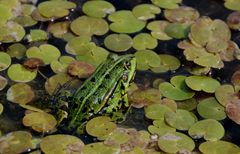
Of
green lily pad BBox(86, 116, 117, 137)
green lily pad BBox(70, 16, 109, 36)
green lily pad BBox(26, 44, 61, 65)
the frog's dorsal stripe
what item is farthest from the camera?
green lily pad BBox(70, 16, 109, 36)

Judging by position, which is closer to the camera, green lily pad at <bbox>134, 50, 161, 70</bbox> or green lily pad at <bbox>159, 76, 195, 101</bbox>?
green lily pad at <bbox>159, 76, 195, 101</bbox>

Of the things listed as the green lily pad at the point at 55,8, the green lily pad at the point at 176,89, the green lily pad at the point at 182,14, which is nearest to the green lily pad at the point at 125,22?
the green lily pad at the point at 182,14

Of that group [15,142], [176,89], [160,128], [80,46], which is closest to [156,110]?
[160,128]

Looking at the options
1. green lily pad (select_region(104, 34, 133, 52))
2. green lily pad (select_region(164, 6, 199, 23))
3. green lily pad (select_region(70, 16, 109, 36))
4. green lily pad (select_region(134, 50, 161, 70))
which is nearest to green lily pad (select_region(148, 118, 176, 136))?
green lily pad (select_region(134, 50, 161, 70))

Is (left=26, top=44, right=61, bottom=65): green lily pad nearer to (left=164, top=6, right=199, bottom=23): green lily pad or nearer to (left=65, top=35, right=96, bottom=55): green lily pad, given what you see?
(left=65, top=35, right=96, bottom=55): green lily pad

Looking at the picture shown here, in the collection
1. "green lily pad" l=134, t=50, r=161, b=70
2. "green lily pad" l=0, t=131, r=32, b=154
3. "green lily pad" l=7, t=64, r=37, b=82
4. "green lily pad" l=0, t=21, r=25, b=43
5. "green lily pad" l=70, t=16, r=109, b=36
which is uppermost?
"green lily pad" l=70, t=16, r=109, b=36

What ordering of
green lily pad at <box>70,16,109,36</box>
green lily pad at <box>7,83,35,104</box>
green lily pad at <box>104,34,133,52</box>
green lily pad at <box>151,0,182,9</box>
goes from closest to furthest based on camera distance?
green lily pad at <box>7,83,35,104</box>
green lily pad at <box>104,34,133,52</box>
green lily pad at <box>70,16,109,36</box>
green lily pad at <box>151,0,182,9</box>
